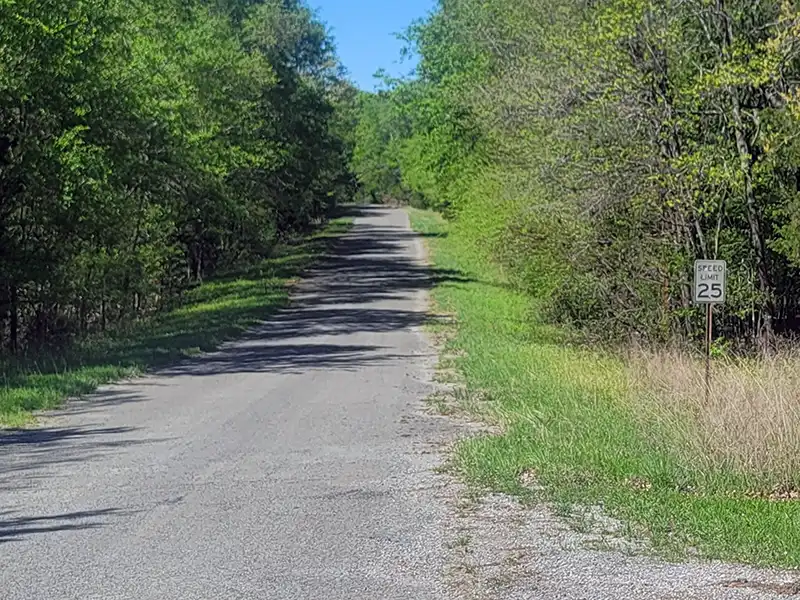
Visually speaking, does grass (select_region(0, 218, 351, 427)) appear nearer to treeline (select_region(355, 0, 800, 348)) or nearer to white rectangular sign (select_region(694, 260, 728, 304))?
treeline (select_region(355, 0, 800, 348))

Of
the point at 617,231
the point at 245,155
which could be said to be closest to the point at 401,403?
the point at 617,231

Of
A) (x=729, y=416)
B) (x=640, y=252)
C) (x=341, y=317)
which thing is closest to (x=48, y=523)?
(x=729, y=416)

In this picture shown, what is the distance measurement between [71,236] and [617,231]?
12957 millimetres

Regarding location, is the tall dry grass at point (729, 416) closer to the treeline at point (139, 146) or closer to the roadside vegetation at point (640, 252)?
the roadside vegetation at point (640, 252)

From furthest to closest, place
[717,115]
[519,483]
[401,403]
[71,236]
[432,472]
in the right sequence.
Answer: [71,236] → [717,115] → [401,403] → [432,472] → [519,483]

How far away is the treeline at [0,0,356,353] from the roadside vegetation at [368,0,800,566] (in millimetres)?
9052

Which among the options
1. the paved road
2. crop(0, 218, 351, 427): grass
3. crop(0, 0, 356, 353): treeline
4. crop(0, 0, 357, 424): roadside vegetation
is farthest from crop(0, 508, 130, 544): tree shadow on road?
crop(0, 0, 356, 353): treeline

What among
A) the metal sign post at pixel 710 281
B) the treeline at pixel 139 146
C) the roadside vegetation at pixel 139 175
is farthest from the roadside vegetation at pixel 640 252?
the treeline at pixel 139 146

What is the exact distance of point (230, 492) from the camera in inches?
375

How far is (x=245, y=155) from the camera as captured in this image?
4022 cm

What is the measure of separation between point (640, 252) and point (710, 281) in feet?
32.0

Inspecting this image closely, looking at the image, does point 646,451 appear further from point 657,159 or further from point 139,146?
point 139,146

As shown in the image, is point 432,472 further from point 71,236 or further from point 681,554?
point 71,236

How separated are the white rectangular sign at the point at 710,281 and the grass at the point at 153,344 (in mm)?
9003
